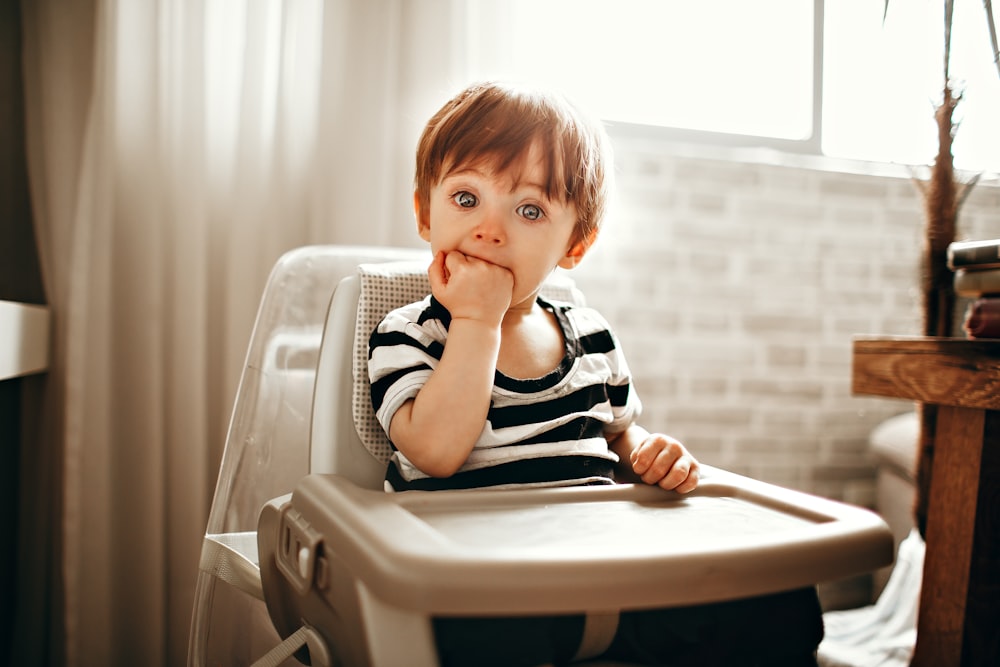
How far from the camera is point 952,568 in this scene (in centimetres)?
94

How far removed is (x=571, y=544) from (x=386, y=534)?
A: 126mm

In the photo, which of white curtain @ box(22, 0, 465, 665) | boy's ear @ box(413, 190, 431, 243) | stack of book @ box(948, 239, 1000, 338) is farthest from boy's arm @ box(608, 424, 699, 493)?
white curtain @ box(22, 0, 465, 665)

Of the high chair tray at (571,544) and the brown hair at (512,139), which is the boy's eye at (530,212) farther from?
the high chair tray at (571,544)

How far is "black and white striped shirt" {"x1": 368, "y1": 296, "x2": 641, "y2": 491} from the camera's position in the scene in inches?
29.9

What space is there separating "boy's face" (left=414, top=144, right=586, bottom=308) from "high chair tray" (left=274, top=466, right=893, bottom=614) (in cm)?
26

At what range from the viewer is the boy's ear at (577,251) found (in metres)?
0.91

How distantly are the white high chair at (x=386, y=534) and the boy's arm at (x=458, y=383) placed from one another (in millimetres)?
79

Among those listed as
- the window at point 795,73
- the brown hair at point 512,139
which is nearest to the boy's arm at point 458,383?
the brown hair at point 512,139

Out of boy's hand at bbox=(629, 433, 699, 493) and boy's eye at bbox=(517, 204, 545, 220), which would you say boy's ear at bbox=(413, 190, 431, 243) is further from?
boy's hand at bbox=(629, 433, 699, 493)

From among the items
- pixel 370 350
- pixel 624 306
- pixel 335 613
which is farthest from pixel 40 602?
pixel 624 306

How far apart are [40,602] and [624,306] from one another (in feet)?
4.30

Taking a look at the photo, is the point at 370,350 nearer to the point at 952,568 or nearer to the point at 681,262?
the point at 952,568

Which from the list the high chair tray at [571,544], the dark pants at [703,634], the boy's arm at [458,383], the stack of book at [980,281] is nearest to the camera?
the high chair tray at [571,544]

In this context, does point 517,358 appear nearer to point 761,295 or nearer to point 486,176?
point 486,176
